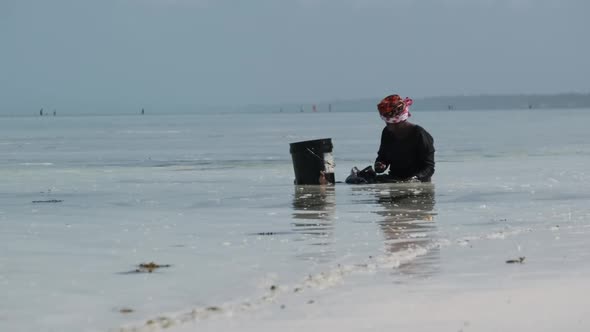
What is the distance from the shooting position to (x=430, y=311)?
6.79 meters

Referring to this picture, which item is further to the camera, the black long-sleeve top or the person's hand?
the person's hand

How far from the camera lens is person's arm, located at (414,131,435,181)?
53.8 ft

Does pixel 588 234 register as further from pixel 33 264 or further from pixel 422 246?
pixel 33 264

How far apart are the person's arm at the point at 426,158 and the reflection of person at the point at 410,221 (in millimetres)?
181

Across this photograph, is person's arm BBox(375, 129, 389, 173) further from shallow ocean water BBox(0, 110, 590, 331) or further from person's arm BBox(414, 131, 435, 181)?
person's arm BBox(414, 131, 435, 181)

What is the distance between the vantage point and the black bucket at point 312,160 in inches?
703

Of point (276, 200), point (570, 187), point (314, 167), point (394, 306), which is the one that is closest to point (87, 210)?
point (276, 200)

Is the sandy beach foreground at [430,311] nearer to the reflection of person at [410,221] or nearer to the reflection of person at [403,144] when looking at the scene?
the reflection of person at [410,221]

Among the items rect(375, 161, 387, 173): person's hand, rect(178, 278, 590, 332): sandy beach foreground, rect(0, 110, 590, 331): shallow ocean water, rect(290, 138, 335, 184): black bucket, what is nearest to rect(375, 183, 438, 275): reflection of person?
rect(0, 110, 590, 331): shallow ocean water

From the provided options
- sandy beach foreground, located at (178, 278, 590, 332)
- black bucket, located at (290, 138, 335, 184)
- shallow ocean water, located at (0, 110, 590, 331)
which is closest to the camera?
sandy beach foreground, located at (178, 278, 590, 332)

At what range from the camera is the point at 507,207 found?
1405cm

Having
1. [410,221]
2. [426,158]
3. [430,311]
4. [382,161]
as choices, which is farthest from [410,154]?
[430,311]

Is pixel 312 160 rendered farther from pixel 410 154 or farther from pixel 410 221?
pixel 410 221

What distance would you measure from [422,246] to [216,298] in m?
2.78
